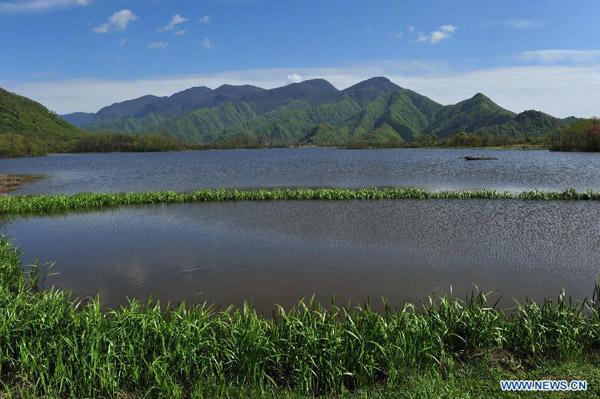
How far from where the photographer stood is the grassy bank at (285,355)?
305 inches

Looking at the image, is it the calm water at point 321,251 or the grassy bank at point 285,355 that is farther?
the calm water at point 321,251

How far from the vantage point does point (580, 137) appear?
139 meters

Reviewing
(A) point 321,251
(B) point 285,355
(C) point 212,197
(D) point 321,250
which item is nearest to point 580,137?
(C) point 212,197

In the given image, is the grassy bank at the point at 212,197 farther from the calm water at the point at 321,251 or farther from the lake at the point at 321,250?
the calm water at the point at 321,251

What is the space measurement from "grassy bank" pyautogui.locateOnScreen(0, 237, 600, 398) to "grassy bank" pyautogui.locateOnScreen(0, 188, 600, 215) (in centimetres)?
3153

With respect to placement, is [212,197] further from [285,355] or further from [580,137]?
[580,137]

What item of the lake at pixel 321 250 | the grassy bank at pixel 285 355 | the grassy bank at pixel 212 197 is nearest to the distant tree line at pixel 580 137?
the grassy bank at pixel 212 197

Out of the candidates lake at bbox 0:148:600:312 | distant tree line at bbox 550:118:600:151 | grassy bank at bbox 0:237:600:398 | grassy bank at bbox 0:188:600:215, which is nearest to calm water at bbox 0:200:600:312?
lake at bbox 0:148:600:312

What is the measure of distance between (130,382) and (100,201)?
1438 inches

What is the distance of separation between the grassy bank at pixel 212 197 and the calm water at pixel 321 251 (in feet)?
13.8

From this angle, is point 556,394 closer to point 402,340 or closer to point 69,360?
point 402,340

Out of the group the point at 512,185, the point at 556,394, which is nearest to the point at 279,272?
the point at 556,394

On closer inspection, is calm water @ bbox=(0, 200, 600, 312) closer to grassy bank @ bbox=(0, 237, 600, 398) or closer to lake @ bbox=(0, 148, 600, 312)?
lake @ bbox=(0, 148, 600, 312)

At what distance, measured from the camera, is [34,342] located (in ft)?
29.0
